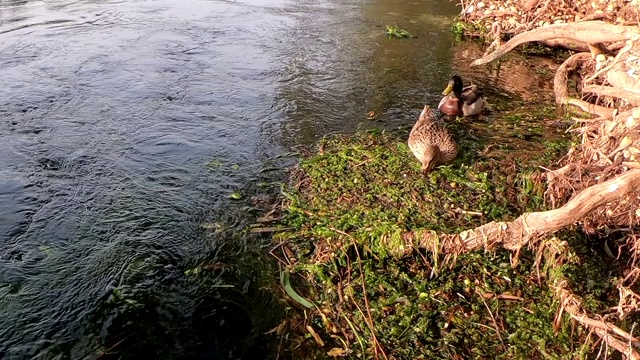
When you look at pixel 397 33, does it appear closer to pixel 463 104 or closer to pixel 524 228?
pixel 463 104

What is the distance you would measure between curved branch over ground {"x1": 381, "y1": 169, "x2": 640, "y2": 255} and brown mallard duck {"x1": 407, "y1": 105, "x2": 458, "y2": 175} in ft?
4.16

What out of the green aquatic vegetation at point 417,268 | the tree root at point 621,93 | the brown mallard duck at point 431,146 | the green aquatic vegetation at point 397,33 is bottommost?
the green aquatic vegetation at point 417,268

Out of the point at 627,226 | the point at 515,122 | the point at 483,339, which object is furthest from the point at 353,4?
the point at 483,339

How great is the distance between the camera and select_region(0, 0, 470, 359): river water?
3887 mm

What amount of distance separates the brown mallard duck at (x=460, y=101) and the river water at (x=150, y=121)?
51cm

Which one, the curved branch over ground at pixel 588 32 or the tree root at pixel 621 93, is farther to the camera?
the curved branch over ground at pixel 588 32

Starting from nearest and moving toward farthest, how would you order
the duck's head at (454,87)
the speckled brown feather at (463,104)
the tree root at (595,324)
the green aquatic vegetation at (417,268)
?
1. the tree root at (595,324)
2. the green aquatic vegetation at (417,268)
3. the speckled brown feather at (463,104)
4. the duck's head at (454,87)

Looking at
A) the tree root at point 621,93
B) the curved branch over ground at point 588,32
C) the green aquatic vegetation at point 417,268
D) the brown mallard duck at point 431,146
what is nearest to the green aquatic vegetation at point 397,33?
the curved branch over ground at point 588,32

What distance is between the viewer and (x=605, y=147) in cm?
451

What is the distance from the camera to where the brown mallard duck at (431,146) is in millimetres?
5266

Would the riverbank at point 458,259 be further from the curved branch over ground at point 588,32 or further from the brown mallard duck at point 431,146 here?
the curved branch over ground at point 588,32

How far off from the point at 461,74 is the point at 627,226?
16.1 feet

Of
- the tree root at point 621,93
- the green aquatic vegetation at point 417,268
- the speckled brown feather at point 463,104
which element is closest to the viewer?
the green aquatic vegetation at point 417,268

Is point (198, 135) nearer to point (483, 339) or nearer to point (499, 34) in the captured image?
point (483, 339)
